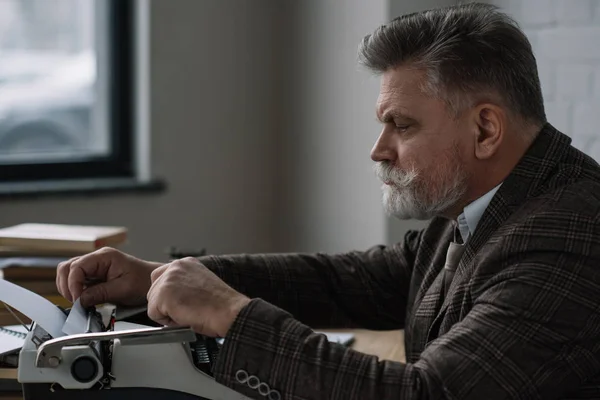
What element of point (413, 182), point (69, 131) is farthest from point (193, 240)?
point (413, 182)

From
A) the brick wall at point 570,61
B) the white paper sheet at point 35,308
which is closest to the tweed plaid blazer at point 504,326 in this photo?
the white paper sheet at point 35,308

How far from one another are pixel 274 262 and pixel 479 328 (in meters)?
0.60

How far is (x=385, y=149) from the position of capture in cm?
144

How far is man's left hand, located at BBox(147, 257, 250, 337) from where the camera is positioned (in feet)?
3.98

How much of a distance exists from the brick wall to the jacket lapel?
858 mm

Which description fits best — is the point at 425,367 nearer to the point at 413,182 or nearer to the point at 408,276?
the point at 413,182

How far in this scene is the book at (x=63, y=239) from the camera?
188 centimetres

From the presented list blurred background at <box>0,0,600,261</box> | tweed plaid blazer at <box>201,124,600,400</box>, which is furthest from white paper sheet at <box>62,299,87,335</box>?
blurred background at <box>0,0,600,261</box>

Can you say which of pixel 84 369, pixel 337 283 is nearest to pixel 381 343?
pixel 337 283

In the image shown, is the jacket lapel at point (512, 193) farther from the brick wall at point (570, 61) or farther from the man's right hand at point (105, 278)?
the brick wall at point (570, 61)

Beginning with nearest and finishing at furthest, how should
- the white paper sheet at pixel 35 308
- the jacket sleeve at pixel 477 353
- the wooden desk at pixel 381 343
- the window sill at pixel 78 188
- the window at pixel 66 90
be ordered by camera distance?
the jacket sleeve at pixel 477 353, the white paper sheet at pixel 35 308, the wooden desk at pixel 381 343, the window sill at pixel 78 188, the window at pixel 66 90

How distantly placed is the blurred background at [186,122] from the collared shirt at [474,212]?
4.26ft

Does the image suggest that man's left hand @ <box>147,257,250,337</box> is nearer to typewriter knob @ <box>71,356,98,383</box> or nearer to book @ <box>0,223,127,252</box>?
typewriter knob @ <box>71,356,98,383</box>

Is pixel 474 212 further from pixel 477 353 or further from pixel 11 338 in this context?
pixel 11 338
